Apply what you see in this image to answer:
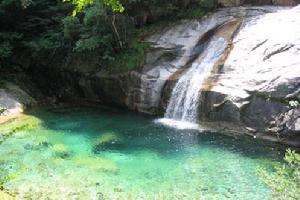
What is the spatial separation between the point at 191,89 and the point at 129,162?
524 centimetres

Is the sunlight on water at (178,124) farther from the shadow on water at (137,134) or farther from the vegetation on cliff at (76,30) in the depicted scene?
the vegetation on cliff at (76,30)

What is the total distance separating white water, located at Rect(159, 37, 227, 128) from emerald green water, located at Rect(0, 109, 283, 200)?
1.04 m

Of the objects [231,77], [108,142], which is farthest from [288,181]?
[231,77]

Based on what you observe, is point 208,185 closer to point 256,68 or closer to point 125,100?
point 256,68

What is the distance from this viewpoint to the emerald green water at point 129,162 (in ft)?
35.4

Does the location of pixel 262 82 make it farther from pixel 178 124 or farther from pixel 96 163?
pixel 96 163

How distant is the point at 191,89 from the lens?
17.1 m

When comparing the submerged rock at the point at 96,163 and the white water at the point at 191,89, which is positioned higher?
the white water at the point at 191,89

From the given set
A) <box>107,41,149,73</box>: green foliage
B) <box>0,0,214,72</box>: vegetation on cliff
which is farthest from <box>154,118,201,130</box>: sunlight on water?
<box>0,0,214,72</box>: vegetation on cliff

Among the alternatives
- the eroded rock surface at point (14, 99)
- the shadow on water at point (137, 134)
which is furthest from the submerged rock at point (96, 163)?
the eroded rock surface at point (14, 99)

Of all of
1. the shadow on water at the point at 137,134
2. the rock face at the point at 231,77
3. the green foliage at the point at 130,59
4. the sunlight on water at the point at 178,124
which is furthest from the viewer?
the green foliage at the point at 130,59

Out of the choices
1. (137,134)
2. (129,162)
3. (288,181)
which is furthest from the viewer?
(137,134)

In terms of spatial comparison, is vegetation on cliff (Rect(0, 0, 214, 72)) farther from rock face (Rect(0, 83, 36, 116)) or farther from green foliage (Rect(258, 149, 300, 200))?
green foliage (Rect(258, 149, 300, 200))

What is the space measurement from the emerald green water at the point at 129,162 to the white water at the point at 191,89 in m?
1.04
